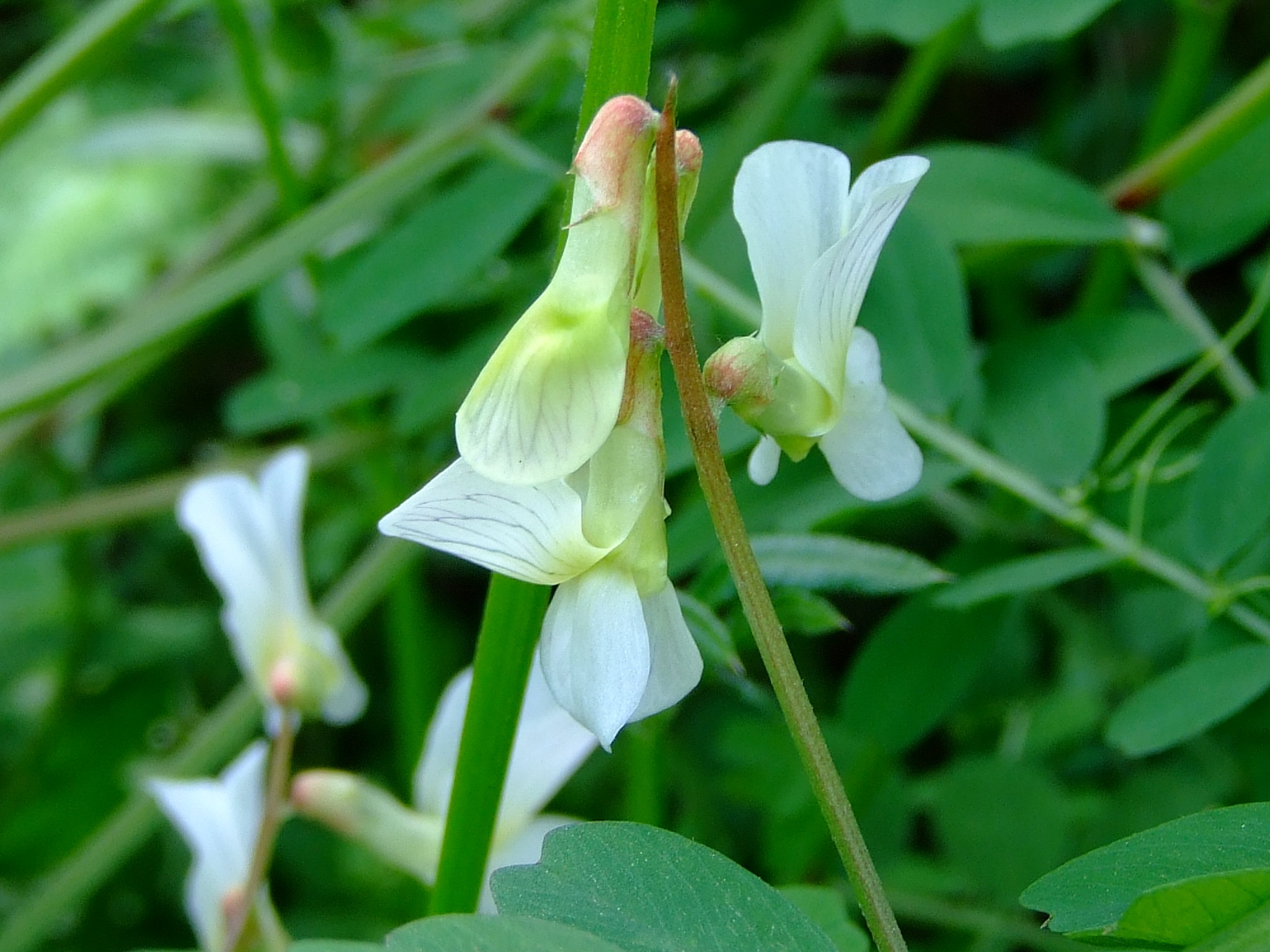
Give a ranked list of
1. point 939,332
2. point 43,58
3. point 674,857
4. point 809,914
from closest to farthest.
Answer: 1. point 674,857
2. point 809,914
3. point 939,332
4. point 43,58

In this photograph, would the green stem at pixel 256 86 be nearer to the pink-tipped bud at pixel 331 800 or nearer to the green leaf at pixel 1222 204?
the pink-tipped bud at pixel 331 800

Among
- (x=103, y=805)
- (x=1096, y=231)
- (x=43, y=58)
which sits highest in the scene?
(x=43, y=58)

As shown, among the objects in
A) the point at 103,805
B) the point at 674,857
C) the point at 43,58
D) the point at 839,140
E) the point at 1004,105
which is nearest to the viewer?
the point at 674,857

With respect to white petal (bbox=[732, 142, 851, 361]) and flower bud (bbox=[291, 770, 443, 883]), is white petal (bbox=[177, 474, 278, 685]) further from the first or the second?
white petal (bbox=[732, 142, 851, 361])

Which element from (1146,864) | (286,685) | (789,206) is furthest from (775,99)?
(1146,864)

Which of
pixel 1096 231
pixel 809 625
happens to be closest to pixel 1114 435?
pixel 1096 231

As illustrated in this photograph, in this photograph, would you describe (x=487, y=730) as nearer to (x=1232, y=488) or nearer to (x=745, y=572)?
(x=745, y=572)

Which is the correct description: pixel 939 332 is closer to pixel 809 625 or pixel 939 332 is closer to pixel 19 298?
pixel 809 625
